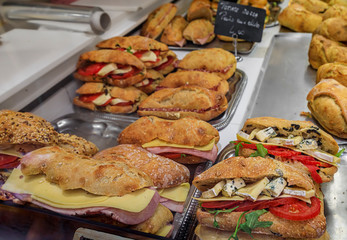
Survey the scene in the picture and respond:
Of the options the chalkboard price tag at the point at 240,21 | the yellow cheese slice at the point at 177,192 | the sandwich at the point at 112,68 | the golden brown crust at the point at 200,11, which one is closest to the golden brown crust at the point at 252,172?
the yellow cheese slice at the point at 177,192

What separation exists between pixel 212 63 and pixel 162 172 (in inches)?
62.8

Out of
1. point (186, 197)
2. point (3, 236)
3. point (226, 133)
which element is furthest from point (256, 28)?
point (3, 236)

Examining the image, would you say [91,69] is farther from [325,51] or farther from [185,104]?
[325,51]

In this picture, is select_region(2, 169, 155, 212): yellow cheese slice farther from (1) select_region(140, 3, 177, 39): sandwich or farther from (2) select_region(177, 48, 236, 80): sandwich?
(1) select_region(140, 3, 177, 39): sandwich

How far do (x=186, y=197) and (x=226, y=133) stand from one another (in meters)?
0.85

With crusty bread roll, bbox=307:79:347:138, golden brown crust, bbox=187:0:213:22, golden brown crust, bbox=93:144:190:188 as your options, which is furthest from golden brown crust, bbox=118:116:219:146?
golden brown crust, bbox=187:0:213:22

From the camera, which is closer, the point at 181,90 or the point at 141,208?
the point at 141,208

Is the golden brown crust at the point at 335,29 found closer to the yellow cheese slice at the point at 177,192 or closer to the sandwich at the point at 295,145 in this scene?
the sandwich at the point at 295,145

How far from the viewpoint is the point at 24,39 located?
2973 mm

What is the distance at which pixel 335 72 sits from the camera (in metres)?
2.71

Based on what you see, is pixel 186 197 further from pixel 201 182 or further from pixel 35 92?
pixel 35 92

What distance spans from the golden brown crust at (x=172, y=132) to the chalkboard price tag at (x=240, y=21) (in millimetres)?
1574

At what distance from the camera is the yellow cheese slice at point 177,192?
186 centimetres

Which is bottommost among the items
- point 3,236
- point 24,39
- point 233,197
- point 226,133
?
point 226,133
